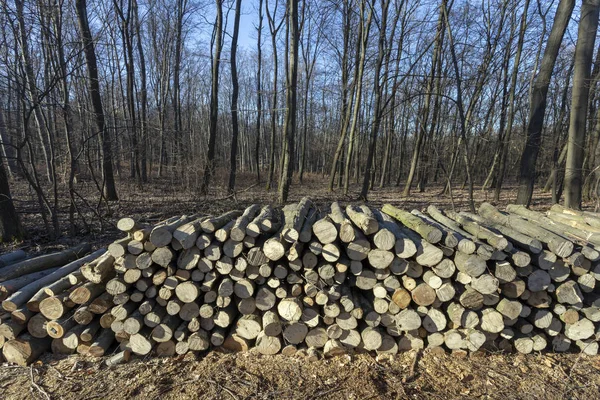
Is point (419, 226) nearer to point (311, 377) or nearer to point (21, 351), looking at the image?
point (311, 377)

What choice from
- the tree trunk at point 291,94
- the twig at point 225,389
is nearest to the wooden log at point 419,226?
the twig at point 225,389

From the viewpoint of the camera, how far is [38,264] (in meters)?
4.09

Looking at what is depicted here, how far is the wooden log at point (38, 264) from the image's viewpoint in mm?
3736

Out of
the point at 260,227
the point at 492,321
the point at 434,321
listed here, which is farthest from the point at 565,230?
the point at 260,227

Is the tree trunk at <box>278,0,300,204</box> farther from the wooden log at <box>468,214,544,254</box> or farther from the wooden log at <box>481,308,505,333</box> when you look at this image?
the wooden log at <box>481,308,505,333</box>

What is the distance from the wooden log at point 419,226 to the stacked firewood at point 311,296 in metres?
0.02

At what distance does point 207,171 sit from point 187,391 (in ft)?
29.5

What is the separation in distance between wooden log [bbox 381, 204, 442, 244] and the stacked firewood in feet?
0.07

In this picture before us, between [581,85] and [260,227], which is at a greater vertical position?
[581,85]

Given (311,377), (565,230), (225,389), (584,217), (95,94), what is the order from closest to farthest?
(225,389) < (311,377) < (565,230) < (584,217) < (95,94)

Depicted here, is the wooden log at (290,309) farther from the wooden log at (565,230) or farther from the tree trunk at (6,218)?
Answer: the tree trunk at (6,218)

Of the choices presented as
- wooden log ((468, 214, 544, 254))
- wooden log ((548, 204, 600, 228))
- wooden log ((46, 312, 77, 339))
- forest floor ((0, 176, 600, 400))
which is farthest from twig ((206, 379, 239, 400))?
wooden log ((548, 204, 600, 228))

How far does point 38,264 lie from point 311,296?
3886 millimetres

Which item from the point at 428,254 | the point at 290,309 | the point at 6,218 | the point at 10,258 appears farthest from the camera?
the point at 6,218
